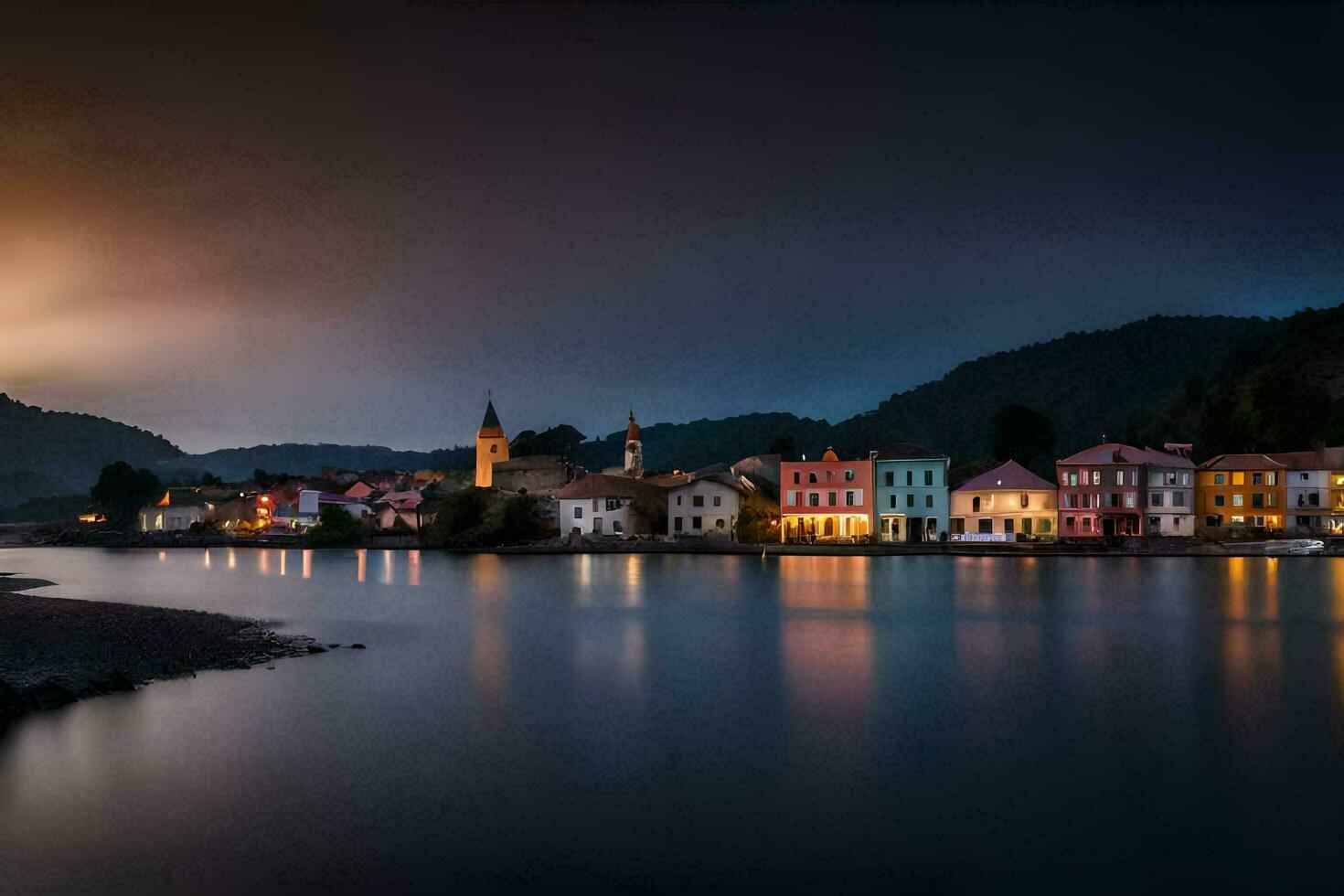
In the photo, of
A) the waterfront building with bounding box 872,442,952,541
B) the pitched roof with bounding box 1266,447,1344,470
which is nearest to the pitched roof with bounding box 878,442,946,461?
the waterfront building with bounding box 872,442,952,541

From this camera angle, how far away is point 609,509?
6394 centimetres

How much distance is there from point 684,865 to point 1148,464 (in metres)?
53.8

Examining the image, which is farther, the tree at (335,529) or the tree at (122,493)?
the tree at (122,493)

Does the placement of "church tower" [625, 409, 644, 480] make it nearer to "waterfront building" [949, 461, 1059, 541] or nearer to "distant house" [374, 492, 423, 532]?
"distant house" [374, 492, 423, 532]

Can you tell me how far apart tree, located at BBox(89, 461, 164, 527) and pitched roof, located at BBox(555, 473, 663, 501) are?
6185 centimetres

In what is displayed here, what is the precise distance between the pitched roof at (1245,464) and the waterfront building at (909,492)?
15.9 metres

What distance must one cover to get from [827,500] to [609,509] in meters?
14.8

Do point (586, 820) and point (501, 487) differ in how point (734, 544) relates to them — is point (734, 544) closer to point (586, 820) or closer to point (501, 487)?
point (501, 487)

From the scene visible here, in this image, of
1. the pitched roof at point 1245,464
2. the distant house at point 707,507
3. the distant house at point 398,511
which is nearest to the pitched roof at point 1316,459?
the pitched roof at point 1245,464

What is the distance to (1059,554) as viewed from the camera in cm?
5403

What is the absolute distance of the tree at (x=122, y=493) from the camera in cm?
10212

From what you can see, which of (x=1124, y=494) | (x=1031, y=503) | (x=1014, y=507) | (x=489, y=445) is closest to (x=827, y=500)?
(x=1014, y=507)

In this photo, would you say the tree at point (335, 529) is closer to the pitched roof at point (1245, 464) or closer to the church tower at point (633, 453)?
the church tower at point (633, 453)

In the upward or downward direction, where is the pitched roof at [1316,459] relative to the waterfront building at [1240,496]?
upward
